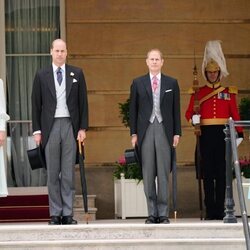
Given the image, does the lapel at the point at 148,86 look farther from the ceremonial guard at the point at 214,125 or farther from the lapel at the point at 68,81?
the ceremonial guard at the point at 214,125

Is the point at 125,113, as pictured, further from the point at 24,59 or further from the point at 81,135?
the point at 81,135

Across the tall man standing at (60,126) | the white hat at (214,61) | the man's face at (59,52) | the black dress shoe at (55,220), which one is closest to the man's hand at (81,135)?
the tall man standing at (60,126)

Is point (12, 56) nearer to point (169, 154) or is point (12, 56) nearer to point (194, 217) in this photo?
point (194, 217)

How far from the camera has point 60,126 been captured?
467 inches

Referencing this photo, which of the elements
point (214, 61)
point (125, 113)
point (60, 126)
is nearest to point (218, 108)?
point (214, 61)

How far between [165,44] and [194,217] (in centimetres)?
260

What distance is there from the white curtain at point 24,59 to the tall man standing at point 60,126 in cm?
486

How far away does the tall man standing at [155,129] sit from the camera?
12.0 meters

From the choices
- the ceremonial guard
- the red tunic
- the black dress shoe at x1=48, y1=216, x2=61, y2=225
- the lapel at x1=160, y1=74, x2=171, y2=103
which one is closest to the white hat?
the ceremonial guard

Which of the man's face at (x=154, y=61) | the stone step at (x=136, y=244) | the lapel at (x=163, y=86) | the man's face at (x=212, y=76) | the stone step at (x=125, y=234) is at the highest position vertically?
the man's face at (x=154, y=61)

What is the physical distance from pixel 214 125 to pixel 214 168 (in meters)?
0.53

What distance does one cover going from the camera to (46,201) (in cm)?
1512

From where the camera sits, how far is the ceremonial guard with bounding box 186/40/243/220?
Answer: 13695 mm

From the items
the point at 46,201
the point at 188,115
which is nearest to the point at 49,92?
the point at 188,115
